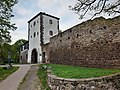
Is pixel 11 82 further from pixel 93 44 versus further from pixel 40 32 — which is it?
pixel 40 32

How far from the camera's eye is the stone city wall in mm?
12289

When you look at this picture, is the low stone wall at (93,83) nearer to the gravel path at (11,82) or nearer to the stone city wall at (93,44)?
the gravel path at (11,82)

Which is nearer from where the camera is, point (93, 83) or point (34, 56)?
point (93, 83)

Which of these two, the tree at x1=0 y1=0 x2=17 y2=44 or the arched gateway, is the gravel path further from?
the arched gateway

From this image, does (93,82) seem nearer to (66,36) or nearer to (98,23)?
(98,23)

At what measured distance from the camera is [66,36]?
59.5 ft

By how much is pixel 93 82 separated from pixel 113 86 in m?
0.90

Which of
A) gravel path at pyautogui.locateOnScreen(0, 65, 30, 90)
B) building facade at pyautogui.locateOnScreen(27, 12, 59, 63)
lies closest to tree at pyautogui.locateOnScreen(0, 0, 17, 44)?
gravel path at pyautogui.locateOnScreen(0, 65, 30, 90)

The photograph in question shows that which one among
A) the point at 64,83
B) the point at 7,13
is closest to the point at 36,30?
the point at 7,13

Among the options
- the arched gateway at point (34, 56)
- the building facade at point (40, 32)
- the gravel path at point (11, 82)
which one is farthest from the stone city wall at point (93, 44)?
the arched gateway at point (34, 56)

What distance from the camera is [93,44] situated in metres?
14.1

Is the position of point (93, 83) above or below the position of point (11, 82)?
above

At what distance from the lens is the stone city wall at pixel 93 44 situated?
12289 millimetres

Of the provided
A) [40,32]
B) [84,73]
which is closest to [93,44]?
[84,73]
